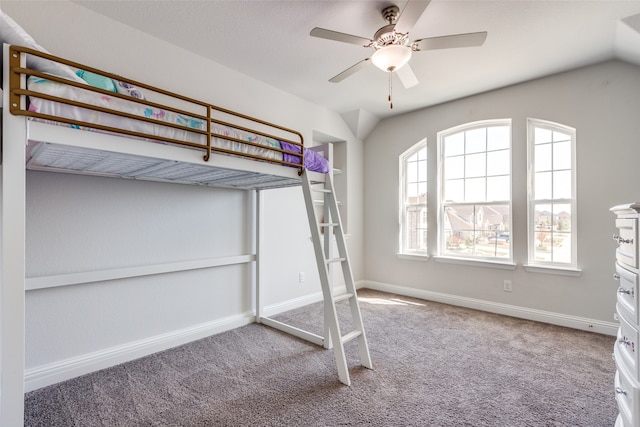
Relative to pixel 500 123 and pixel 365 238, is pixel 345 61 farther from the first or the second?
pixel 365 238

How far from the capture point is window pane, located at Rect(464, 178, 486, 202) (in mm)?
3543

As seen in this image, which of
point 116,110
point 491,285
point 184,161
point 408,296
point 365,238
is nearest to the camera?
point 116,110

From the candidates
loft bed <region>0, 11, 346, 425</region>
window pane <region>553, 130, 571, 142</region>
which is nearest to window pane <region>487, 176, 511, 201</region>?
window pane <region>553, 130, 571, 142</region>

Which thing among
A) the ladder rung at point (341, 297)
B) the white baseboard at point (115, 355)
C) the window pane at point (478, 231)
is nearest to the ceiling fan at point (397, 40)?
the ladder rung at point (341, 297)

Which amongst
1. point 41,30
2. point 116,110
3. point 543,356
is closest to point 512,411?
point 543,356

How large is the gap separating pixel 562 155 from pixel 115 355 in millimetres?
4460

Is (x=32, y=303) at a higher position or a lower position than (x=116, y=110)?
lower

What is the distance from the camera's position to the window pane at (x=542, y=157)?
310 cm

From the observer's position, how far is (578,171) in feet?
9.38

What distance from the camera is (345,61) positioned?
269 centimetres

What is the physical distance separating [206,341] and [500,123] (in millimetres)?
3909

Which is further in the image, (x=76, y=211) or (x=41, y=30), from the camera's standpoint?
(x=76, y=211)

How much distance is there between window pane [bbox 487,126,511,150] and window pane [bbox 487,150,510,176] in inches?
2.8

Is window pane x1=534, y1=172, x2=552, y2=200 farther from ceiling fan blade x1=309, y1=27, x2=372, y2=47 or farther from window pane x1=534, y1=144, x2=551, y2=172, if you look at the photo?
ceiling fan blade x1=309, y1=27, x2=372, y2=47
